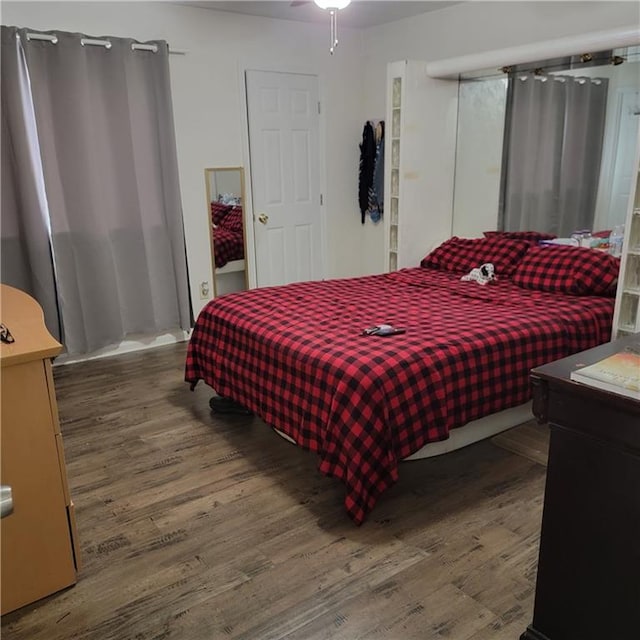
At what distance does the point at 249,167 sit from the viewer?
496cm

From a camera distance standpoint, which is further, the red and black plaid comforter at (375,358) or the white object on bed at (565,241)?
the white object on bed at (565,241)

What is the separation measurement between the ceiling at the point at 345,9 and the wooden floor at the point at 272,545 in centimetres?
320

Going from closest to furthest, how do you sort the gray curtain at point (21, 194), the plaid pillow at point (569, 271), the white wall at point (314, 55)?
the plaid pillow at point (569, 271) → the gray curtain at point (21, 194) → the white wall at point (314, 55)

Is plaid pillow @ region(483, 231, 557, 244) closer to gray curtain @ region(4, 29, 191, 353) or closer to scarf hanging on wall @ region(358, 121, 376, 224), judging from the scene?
scarf hanging on wall @ region(358, 121, 376, 224)

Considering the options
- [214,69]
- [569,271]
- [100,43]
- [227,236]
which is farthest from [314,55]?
[569,271]

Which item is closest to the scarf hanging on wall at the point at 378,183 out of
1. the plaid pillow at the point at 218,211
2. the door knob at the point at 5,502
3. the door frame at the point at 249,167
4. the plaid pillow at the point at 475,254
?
the door frame at the point at 249,167

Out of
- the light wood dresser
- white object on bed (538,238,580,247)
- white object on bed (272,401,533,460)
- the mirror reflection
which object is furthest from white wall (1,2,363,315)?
the light wood dresser

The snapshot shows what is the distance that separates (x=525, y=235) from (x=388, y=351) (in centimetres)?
222

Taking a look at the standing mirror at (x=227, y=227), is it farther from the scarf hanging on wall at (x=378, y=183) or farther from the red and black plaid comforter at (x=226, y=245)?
the scarf hanging on wall at (x=378, y=183)

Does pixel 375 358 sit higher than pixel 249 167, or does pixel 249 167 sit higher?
pixel 249 167

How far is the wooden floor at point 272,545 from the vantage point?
1859mm

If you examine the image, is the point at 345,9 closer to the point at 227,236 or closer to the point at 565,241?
the point at 227,236

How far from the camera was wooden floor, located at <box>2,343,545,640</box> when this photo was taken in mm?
1859

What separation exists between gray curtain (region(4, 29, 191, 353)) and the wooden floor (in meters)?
1.31
